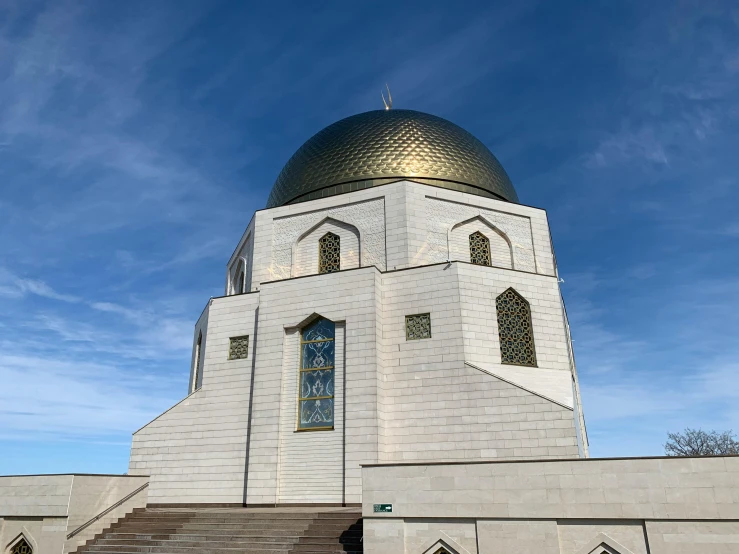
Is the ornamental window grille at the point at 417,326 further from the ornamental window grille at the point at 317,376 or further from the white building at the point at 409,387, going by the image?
the ornamental window grille at the point at 317,376

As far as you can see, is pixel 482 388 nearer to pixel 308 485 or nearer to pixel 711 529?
pixel 308 485

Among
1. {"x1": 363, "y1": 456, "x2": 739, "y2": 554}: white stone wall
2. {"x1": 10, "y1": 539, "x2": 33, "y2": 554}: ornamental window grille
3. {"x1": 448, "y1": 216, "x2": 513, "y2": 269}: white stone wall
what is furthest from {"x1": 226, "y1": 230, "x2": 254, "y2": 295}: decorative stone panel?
{"x1": 363, "y1": 456, "x2": 739, "y2": 554}: white stone wall

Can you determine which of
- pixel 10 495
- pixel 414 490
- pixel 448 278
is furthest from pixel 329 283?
pixel 10 495

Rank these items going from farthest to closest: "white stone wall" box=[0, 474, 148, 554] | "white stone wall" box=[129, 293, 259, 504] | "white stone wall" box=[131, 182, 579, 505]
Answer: "white stone wall" box=[129, 293, 259, 504], "white stone wall" box=[131, 182, 579, 505], "white stone wall" box=[0, 474, 148, 554]

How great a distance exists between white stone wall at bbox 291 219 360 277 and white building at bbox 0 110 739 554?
0.05 metres

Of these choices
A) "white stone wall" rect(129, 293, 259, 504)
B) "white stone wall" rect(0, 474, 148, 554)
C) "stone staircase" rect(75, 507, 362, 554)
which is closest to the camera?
"stone staircase" rect(75, 507, 362, 554)

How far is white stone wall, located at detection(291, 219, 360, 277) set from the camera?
14.8 meters

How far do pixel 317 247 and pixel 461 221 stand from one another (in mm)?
3920

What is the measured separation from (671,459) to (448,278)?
248 inches

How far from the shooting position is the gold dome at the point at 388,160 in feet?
52.0

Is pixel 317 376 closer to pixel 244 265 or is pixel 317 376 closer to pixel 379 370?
pixel 379 370

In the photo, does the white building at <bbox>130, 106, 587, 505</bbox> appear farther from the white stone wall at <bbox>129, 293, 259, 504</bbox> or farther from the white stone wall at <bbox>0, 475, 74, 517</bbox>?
the white stone wall at <bbox>0, 475, 74, 517</bbox>

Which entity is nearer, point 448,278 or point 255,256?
point 448,278

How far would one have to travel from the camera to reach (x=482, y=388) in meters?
11.4
